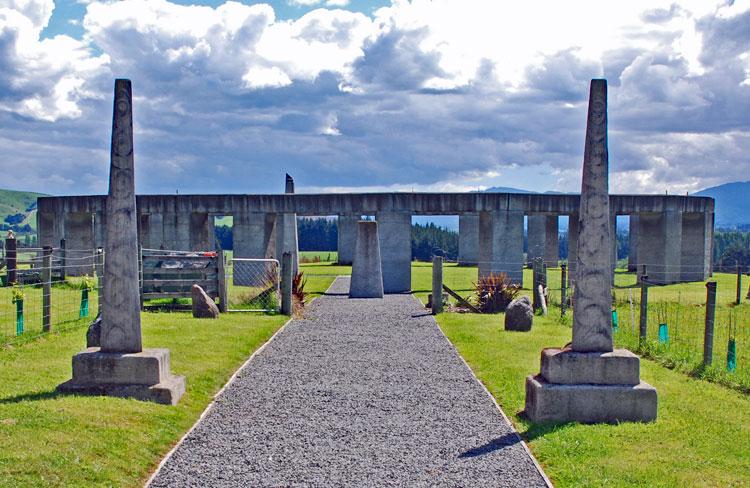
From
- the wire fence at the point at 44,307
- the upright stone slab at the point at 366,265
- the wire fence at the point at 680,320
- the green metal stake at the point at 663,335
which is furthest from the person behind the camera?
the upright stone slab at the point at 366,265

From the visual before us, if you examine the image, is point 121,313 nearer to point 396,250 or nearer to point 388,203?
point 396,250

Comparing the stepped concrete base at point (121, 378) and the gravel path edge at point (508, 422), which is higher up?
the stepped concrete base at point (121, 378)

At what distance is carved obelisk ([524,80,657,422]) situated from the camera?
8.98 metres

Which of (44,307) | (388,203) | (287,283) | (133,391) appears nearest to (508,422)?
(133,391)

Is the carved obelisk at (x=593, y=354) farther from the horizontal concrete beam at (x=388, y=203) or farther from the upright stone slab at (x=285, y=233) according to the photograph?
the upright stone slab at (x=285, y=233)

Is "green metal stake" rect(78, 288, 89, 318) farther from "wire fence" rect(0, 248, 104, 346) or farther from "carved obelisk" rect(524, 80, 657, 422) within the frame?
"carved obelisk" rect(524, 80, 657, 422)

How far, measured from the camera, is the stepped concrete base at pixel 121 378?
958 cm

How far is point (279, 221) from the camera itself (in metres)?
38.5

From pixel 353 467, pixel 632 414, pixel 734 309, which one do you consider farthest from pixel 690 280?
pixel 353 467

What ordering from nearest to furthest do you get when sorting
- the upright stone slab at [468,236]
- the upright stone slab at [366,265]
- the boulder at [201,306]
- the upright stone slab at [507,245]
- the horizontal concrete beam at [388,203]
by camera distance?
the boulder at [201,306] → the upright stone slab at [366,265] → the horizontal concrete beam at [388,203] → the upright stone slab at [507,245] → the upright stone slab at [468,236]

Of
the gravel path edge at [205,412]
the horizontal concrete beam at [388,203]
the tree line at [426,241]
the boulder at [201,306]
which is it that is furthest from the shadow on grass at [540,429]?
the tree line at [426,241]

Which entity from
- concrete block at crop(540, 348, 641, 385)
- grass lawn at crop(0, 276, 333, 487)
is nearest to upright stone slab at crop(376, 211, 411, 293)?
grass lawn at crop(0, 276, 333, 487)

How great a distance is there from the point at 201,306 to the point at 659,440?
12936mm

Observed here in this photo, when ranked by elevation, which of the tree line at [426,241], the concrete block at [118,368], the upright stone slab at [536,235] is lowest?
the tree line at [426,241]
